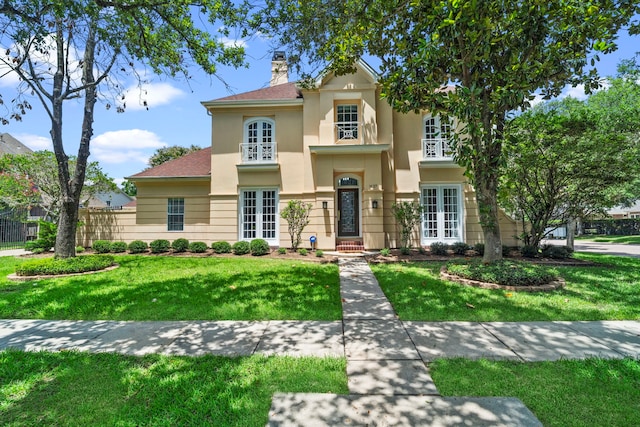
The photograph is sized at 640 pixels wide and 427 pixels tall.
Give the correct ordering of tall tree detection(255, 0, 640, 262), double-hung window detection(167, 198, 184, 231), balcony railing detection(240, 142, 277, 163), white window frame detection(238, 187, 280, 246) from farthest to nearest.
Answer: double-hung window detection(167, 198, 184, 231)
white window frame detection(238, 187, 280, 246)
balcony railing detection(240, 142, 277, 163)
tall tree detection(255, 0, 640, 262)

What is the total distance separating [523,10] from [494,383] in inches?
286

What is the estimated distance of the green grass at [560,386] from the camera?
2.47 m

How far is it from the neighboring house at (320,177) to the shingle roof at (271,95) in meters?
0.10

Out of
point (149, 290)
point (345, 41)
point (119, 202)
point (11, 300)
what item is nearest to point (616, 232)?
point (345, 41)

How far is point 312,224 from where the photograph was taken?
13352 mm

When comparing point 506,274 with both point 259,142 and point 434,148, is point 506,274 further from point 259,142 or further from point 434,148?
point 259,142

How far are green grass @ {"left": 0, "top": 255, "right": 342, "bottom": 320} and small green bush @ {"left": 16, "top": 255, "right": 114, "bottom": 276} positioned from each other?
0.52 meters

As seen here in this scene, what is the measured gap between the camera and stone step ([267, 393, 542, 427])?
2.40 meters

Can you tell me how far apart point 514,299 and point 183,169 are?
1498cm

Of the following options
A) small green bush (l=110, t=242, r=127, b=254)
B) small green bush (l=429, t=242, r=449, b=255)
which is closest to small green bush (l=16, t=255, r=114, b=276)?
small green bush (l=110, t=242, r=127, b=254)

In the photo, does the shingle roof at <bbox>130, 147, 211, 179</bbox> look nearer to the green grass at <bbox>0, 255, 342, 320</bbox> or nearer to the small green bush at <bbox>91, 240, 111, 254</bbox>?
the small green bush at <bbox>91, 240, 111, 254</bbox>

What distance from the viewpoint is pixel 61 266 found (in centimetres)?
851

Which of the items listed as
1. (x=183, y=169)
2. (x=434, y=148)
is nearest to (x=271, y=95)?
(x=183, y=169)

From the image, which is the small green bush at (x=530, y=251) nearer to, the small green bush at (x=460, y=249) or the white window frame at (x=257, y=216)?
the small green bush at (x=460, y=249)
